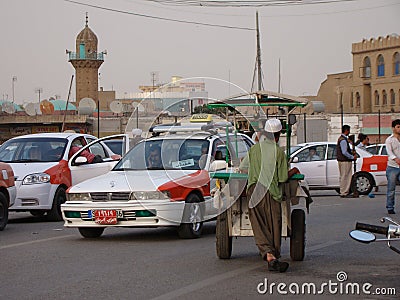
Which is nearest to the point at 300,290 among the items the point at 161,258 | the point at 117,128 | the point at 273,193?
the point at 273,193

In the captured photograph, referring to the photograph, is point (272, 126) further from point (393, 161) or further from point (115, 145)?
point (115, 145)

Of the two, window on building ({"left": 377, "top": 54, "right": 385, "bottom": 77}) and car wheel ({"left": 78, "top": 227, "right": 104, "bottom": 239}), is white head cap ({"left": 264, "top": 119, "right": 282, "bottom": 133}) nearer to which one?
car wheel ({"left": 78, "top": 227, "right": 104, "bottom": 239})

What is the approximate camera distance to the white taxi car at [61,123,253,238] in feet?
38.9

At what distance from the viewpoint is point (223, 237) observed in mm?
9961

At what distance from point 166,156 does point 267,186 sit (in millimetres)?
4167

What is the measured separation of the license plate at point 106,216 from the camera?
11852mm

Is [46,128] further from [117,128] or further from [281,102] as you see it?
[281,102]

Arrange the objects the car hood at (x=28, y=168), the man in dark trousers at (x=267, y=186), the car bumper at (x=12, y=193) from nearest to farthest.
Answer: the man in dark trousers at (x=267, y=186), the car bumper at (x=12, y=193), the car hood at (x=28, y=168)

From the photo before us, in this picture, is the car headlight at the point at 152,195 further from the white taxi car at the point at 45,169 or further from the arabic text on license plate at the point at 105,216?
the white taxi car at the point at 45,169

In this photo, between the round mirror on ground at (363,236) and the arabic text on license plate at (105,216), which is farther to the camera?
the arabic text on license plate at (105,216)

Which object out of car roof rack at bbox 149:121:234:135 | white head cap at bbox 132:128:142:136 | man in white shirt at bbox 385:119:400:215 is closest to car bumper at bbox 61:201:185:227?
car roof rack at bbox 149:121:234:135

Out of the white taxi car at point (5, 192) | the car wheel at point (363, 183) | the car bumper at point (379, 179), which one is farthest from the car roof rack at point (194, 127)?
the car bumper at point (379, 179)

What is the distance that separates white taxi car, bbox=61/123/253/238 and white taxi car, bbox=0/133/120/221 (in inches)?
109

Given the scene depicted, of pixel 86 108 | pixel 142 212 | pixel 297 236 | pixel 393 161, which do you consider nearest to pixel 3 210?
pixel 142 212
